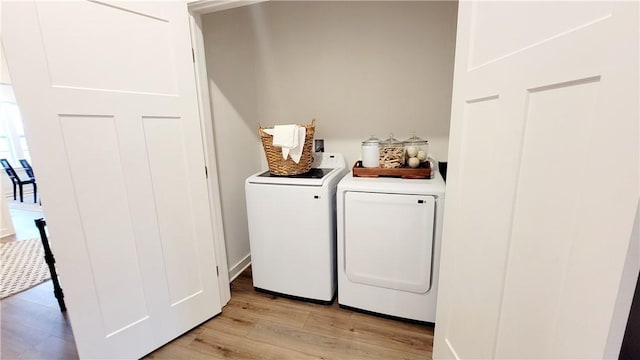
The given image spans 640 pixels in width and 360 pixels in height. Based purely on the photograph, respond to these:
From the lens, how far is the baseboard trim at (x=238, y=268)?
88.7 inches

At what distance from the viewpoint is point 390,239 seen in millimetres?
1638

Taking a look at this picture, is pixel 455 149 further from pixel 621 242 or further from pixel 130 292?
pixel 130 292

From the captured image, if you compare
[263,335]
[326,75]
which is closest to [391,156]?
[326,75]

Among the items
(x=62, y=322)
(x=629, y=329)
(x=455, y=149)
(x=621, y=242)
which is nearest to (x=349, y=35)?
(x=455, y=149)

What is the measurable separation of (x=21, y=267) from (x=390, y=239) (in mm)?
3393

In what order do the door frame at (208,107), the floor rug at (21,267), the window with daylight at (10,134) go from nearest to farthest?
the door frame at (208,107)
the floor rug at (21,267)
the window with daylight at (10,134)

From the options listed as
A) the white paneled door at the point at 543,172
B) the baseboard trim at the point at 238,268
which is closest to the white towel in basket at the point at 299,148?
the white paneled door at the point at 543,172

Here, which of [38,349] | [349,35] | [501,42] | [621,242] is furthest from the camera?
[349,35]

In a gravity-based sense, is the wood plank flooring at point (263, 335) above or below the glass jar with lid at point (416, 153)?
below

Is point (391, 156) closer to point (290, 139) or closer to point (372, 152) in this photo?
point (372, 152)

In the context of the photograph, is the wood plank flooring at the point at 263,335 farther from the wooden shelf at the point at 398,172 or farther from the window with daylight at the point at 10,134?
the window with daylight at the point at 10,134

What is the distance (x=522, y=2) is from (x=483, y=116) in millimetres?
333

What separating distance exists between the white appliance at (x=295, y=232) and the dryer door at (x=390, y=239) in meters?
0.16

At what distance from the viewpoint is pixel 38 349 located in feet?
5.12
